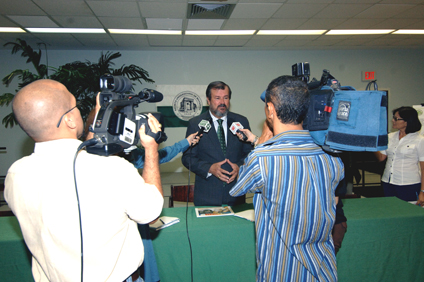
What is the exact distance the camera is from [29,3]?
3471 millimetres

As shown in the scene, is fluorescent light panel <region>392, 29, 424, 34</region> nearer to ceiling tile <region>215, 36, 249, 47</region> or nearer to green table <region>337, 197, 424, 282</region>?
ceiling tile <region>215, 36, 249, 47</region>

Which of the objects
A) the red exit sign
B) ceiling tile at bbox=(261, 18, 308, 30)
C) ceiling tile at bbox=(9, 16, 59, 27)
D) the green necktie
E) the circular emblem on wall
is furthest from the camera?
the red exit sign

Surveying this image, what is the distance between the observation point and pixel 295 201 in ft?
3.34

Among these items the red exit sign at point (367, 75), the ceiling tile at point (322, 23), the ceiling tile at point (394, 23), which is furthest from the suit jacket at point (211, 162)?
the red exit sign at point (367, 75)

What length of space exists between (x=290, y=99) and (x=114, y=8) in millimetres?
3641

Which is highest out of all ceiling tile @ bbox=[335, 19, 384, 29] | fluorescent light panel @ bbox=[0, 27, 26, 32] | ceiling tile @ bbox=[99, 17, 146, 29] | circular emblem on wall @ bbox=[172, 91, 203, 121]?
fluorescent light panel @ bbox=[0, 27, 26, 32]

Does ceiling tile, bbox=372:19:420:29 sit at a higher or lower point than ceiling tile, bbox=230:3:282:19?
lower

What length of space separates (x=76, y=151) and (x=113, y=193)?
185 mm

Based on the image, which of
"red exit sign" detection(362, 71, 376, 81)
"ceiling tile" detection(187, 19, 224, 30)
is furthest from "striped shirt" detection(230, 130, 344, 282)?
"red exit sign" detection(362, 71, 376, 81)

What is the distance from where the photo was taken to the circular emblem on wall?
6203 millimetres

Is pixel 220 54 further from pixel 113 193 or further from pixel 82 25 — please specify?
pixel 113 193

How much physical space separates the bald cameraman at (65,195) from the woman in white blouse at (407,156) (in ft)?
9.33

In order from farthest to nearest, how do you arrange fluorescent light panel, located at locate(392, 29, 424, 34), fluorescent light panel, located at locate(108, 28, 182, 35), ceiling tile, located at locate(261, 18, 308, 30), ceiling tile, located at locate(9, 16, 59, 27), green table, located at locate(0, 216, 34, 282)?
fluorescent light panel, located at locate(392, 29, 424, 34)
fluorescent light panel, located at locate(108, 28, 182, 35)
ceiling tile, located at locate(261, 18, 308, 30)
ceiling tile, located at locate(9, 16, 59, 27)
green table, located at locate(0, 216, 34, 282)

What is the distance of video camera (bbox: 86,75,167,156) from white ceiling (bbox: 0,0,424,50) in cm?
306
